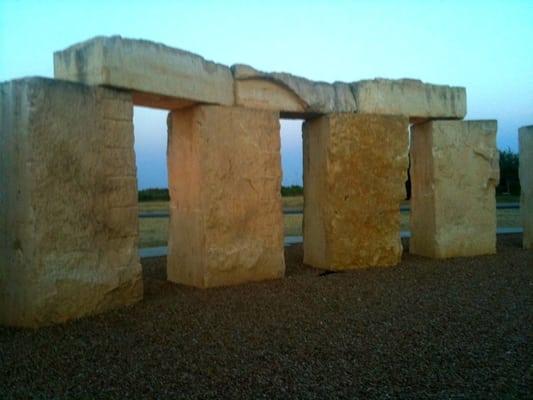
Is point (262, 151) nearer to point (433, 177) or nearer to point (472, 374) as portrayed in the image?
point (433, 177)

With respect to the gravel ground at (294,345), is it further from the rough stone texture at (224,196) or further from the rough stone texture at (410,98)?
the rough stone texture at (410,98)

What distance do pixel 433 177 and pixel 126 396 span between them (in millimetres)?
5516

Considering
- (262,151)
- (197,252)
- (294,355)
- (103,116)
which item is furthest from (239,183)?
(294,355)

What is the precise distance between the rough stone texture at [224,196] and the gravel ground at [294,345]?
32 centimetres

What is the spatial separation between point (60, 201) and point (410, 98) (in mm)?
4714

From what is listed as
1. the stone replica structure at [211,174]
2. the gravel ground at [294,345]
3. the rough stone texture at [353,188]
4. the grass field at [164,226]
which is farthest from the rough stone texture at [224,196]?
the grass field at [164,226]

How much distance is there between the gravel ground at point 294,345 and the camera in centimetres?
295

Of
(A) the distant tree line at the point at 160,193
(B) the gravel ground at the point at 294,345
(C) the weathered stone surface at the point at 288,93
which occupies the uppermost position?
(C) the weathered stone surface at the point at 288,93

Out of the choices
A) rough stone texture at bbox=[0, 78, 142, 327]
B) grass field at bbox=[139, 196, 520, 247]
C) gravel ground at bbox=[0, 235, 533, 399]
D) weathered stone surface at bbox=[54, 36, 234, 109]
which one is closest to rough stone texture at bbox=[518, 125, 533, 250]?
gravel ground at bbox=[0, 235, 533, 399]

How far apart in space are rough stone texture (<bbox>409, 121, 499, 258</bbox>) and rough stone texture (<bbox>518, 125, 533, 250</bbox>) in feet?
3.77

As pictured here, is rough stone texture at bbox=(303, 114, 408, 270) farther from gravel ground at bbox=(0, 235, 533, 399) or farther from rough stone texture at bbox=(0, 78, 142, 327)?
rough stone texture at bbox=(0, 78, 142, 327)

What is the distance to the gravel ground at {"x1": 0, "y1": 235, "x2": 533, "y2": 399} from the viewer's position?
295cm

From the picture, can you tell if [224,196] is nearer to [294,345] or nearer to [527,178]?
[294,345]

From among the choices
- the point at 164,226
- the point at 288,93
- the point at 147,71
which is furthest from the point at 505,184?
the point at 147,71
